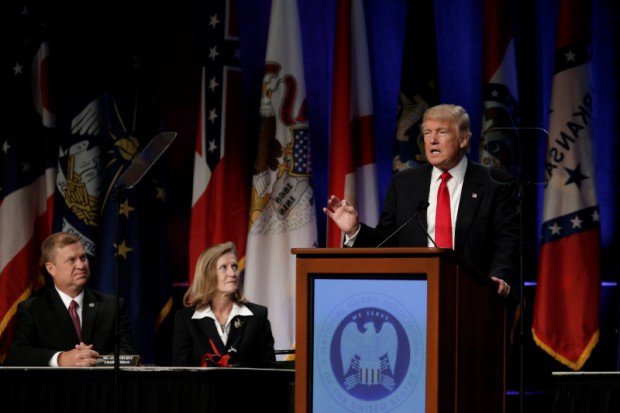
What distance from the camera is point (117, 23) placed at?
19.9 feet

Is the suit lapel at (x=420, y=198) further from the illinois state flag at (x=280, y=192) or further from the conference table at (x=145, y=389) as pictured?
the illinois state flag at (x=280, y=192)

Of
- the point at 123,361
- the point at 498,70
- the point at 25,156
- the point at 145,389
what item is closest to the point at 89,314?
the point at 123,361

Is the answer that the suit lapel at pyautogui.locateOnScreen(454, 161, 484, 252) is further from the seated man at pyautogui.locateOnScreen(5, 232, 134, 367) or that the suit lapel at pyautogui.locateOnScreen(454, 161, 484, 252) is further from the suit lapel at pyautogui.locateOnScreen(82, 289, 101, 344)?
the suit lapel at pyautogui.locateOnScreen(82, 289, 101, 344)

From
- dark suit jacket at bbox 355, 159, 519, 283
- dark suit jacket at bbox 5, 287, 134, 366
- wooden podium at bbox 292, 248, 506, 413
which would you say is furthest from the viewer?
dark suit jacket at bbox 5, 287, 134, 366

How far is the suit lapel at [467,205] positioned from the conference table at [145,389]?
87 centimetres

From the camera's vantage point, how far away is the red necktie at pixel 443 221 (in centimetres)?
348

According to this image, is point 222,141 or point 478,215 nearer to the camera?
point 478,215

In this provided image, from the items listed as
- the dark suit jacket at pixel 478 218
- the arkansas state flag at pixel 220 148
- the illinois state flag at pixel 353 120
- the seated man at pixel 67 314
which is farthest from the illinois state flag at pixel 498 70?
the seated man at pixel 67 314

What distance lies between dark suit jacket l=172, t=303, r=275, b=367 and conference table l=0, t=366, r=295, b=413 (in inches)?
36.9

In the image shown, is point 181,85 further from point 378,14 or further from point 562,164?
point 562,164

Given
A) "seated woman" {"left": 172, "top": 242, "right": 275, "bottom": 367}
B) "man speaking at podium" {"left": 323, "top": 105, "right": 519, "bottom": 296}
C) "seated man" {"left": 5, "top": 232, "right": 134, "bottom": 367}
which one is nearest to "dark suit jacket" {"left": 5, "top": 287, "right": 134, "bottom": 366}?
"seated man" {"left": 5, "top": 232, "right": 134, "bottom": 367}

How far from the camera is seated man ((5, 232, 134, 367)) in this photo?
4629mm

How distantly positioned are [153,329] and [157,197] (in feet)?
2.84

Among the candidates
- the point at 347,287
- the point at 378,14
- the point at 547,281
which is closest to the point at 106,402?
the point at 347,287
